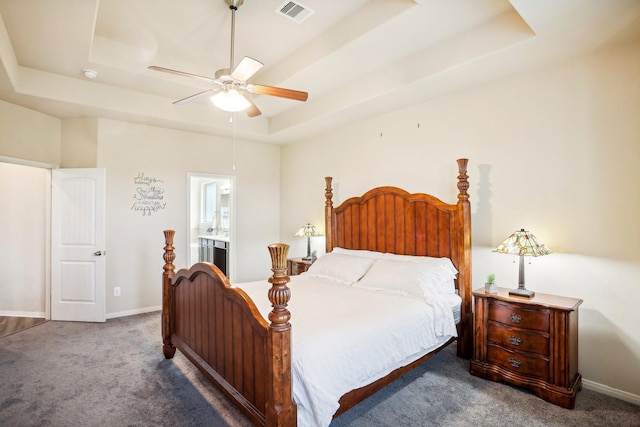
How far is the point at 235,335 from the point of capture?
2.12m

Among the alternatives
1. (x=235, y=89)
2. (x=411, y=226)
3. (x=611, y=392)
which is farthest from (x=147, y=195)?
(x=611, y=392)

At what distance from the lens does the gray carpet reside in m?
2.22

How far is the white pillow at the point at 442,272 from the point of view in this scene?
300 centimetres

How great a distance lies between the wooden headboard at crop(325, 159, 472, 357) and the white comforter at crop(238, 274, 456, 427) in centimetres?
53

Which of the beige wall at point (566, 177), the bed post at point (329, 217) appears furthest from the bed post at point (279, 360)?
the bed post at point (329, 217)

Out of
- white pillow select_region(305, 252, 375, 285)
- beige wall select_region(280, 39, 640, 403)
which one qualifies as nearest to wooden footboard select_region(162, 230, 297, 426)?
white pillow select_region(305, 252, 375, 285)

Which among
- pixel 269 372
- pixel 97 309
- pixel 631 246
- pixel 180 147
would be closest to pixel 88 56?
pixel 180 147

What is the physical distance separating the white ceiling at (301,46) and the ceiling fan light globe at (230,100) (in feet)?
Answer: 2.44

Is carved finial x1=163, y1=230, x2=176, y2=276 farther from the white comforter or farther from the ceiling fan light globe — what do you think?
the ceiling fan light globe

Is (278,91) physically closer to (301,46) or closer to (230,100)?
(230,100)

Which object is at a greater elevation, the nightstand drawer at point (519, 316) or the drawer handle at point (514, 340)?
the nightstand drawer at point (519, 316)

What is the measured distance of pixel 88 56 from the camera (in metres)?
3.15

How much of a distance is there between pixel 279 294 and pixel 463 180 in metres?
2.25

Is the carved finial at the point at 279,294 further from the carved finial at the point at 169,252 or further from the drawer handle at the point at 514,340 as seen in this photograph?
the drawer handle at the point at 514,340
